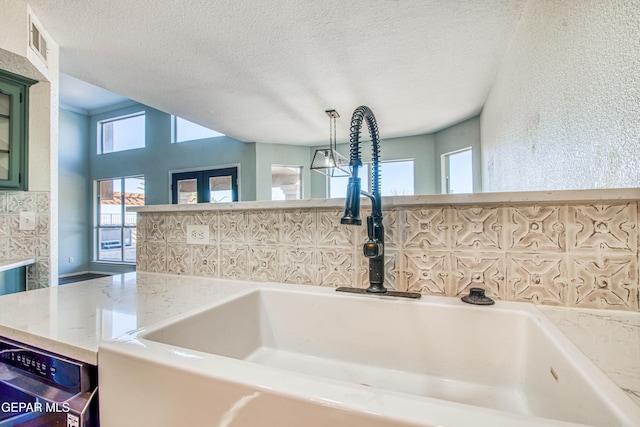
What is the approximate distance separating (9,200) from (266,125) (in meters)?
2.73

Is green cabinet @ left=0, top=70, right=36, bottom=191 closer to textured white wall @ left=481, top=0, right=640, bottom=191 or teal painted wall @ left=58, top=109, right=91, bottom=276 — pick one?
textured white wall @ left=481, top=0, right=640, bottom=191

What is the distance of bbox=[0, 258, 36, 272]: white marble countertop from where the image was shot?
162 centimetres

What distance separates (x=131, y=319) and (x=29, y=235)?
80.5 inches

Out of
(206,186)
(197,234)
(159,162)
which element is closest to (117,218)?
(159,162)

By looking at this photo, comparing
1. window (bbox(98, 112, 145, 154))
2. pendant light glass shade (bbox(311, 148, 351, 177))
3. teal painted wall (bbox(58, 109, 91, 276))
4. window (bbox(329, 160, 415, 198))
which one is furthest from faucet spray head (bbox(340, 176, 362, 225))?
teal painted wall (bbox(58, 109, 91, 276))

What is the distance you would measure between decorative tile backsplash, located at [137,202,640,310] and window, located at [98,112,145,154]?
558 centimetres

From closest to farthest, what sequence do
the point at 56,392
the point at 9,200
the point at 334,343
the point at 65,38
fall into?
the point at 56,392 < the point at 334,343 < the point at 9,200 < the point at 65,38

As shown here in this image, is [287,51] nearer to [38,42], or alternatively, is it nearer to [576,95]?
[38,42]

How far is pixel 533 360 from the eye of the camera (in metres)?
0.57

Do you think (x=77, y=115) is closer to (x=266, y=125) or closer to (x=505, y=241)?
(x=266, y=125)

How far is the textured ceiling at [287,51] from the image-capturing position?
72.2 inches

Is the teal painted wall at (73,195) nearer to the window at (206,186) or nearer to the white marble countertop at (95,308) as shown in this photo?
the window at (206,186)

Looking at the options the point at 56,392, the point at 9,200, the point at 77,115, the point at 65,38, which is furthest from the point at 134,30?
the point at 77,115

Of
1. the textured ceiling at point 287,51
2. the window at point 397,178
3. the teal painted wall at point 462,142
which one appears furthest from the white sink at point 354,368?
the window at point 397,178
